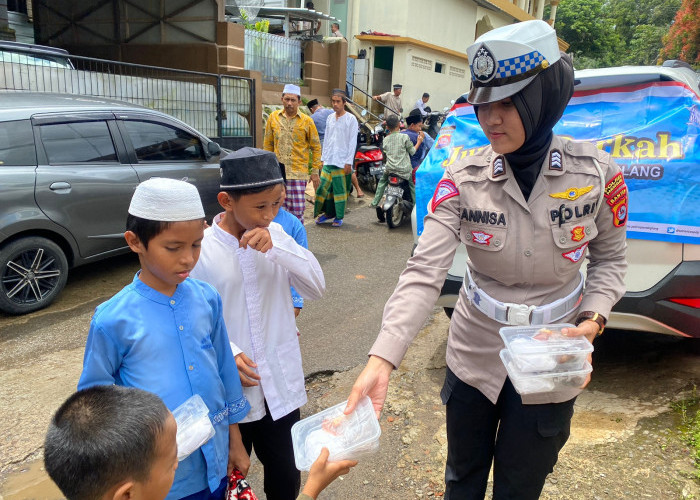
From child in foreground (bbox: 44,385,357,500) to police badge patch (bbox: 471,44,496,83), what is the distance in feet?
3.81

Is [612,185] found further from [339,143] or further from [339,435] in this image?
[339,143]

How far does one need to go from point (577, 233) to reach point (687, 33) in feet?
88.5

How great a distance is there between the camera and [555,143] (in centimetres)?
185

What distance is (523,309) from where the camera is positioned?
5.94ft

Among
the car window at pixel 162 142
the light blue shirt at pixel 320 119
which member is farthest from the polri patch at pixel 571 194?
the light blue shirt at pixel 320 119

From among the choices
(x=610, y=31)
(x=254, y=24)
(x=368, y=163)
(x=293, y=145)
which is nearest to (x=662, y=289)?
(x=293, y=145)

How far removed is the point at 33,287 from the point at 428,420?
137 inches

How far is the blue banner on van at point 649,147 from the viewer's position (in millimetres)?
2971

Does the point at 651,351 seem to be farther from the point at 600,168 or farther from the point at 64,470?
the point at 64,470

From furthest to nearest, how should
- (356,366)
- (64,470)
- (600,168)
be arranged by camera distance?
(356,366)
(600,168)
(64,470)

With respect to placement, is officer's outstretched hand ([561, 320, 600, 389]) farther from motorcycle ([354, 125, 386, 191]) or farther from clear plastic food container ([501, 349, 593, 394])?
motorcycle ([354, 125, 386, 191])

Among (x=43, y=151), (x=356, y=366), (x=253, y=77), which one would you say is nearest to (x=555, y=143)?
(x=356, y=366)

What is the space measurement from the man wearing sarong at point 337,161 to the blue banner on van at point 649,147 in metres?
4.48

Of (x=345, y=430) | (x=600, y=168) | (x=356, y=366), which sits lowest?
(x=356, y=366)
